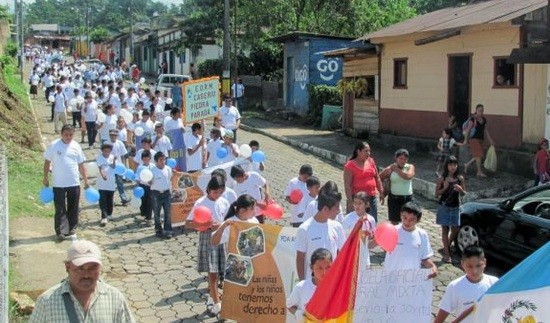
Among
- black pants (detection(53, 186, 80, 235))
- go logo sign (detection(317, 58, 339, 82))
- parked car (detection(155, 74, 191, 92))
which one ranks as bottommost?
black pants (detection(53, 186, 80, 235))

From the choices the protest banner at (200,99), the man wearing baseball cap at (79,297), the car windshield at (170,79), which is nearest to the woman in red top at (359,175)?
the protest banner at (200,99)

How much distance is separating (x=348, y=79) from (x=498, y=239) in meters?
16.1

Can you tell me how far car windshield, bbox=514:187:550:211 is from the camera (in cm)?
905

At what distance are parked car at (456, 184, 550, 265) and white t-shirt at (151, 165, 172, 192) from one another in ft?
14.7

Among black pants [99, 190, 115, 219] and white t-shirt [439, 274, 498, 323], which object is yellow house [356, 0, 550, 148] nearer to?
black pants [99, 190, 115, 219]

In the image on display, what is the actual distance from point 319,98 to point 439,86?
27.2 ft

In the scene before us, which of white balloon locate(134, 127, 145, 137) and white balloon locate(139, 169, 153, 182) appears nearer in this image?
white balloon locate(139, 169, 153, 182)

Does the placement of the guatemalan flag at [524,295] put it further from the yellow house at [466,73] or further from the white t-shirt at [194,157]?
the yellow house at [466,73]

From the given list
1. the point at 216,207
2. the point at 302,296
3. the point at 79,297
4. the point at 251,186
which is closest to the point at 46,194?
the point at 251,186

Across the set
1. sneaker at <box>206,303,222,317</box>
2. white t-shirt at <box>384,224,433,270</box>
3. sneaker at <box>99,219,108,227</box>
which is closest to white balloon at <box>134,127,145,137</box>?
sneaker at <box>99,219,108,227</box>

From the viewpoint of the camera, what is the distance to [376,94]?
76.1 ft

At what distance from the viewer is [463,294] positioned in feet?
18.9

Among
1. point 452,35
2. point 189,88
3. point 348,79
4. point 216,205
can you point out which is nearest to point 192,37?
Answer: point 348,79

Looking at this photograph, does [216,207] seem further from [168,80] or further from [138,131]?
[168,80]
